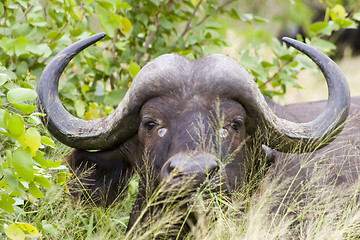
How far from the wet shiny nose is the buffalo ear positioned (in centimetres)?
96

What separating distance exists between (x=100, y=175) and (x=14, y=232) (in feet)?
4.19

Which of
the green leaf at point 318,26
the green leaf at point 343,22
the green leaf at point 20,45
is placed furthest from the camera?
the green leaf at point 318,26

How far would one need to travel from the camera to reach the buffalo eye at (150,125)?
3759 millimetres

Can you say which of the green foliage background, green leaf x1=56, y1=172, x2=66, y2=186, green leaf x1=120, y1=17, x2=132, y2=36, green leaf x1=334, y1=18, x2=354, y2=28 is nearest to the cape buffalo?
the green foliage background

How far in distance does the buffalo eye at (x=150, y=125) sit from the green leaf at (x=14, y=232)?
1.06 meters

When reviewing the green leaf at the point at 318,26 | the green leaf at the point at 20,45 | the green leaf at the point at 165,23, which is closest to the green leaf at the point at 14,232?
the green leaf at the point at 20,45

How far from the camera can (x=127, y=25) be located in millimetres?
5051

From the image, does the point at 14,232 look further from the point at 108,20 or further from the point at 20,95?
the point at 108,20

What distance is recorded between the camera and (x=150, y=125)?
3787 millimetres

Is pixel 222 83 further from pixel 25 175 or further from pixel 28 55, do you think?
pixel 28 55

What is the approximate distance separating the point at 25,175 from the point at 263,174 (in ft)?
5.35

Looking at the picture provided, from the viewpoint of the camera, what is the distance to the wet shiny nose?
3166 millimetres

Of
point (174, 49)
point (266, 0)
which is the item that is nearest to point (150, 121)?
point (174, 49)

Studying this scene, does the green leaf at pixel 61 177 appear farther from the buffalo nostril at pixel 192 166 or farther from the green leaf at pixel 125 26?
the green leaf at pixel 125 26
